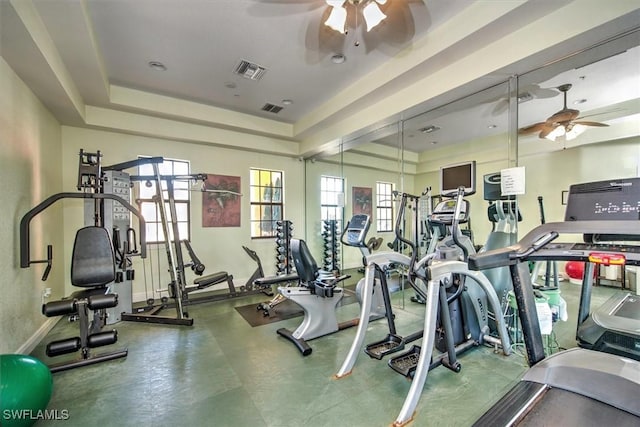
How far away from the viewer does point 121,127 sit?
443 cm

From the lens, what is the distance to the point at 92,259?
9.37 feet

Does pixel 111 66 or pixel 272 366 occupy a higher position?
pixel 111 66

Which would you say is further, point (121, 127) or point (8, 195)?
point (121, 127)

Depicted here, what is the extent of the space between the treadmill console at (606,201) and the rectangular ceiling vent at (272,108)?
4408 millimetres

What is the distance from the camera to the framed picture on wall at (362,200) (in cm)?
609

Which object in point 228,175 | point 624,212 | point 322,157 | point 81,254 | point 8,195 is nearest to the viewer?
point 624,212

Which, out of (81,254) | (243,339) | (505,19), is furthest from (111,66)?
(505,19)

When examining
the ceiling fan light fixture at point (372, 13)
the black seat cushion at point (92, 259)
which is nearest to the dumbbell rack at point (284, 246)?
the black seat cushion at point (92, 259)

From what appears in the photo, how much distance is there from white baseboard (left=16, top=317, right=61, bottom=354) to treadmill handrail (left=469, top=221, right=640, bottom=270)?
13.9 feet

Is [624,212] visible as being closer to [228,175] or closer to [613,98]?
[613,98]

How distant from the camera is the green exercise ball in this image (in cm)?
167

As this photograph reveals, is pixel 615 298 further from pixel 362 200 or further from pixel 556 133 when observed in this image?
pixel 362 200

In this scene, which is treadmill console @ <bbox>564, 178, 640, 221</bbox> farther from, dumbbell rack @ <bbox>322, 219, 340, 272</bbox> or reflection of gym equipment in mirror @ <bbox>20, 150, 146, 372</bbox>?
dumbbell rack @ <bbox>322, 219, 340, 272</bbox>

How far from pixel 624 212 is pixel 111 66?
5257mm
